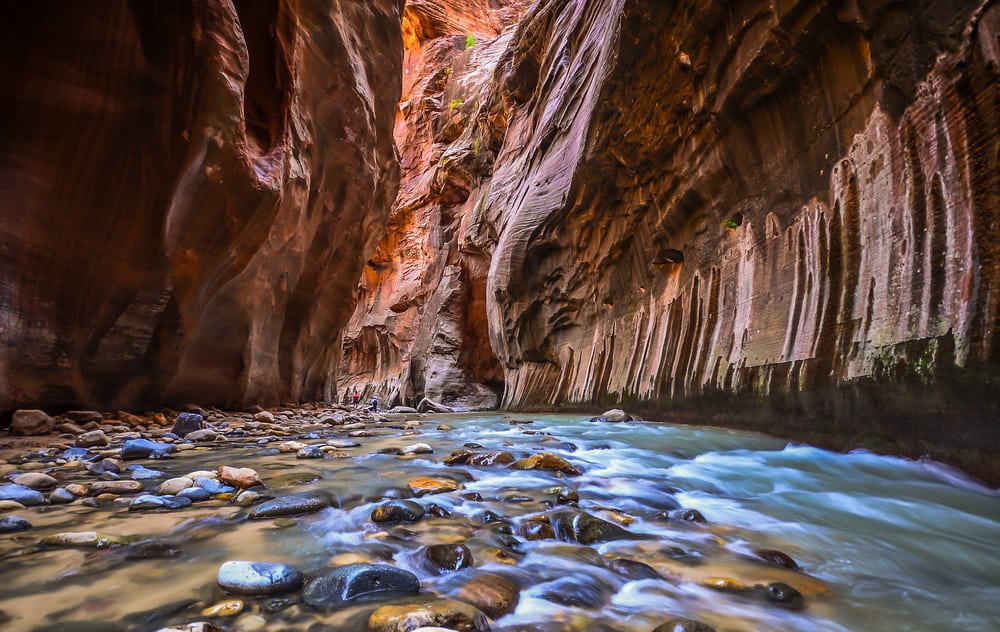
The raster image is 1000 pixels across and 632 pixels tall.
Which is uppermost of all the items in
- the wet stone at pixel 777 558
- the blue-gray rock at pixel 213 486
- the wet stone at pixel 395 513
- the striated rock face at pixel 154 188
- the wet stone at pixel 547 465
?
the striated rock face at pixel 154 188

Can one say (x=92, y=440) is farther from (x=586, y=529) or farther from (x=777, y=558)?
(x=777, y=558)

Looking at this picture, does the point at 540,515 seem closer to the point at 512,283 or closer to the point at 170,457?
the point at 170,457

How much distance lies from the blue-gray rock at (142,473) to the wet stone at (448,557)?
2.08 metres

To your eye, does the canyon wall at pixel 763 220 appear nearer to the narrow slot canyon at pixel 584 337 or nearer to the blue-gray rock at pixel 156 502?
the narrow slot canyon at pixel 584 337

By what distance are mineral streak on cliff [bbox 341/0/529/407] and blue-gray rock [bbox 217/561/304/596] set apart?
52.3 feet

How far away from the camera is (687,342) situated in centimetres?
675

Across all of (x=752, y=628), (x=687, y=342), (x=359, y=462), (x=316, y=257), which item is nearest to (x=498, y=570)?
(x=752, y=628)

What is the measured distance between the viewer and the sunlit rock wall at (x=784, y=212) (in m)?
3.13

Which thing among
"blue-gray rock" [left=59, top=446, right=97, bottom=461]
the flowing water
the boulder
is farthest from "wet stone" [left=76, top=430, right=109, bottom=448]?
the flowing water

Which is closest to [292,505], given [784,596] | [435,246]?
[784,596]

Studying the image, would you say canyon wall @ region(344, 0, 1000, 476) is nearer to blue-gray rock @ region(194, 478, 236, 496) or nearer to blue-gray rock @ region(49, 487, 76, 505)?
blue-gray rock @ region(194, 478, 236, 496)

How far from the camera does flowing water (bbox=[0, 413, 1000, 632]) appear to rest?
1.24 meters

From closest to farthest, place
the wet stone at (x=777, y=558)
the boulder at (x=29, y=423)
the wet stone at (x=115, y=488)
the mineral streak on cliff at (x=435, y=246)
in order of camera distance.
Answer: the wet stone at (x=777, y=558) < the wet stone at (x=115, y=488) < the boulder at (x=29, y=423) < the mineral streak on cliff at (x=435, y=246)

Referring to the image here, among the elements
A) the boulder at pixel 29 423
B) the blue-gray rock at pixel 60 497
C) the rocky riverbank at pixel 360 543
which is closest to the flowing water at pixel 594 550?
the rocky riverbank at pixel 360 543
